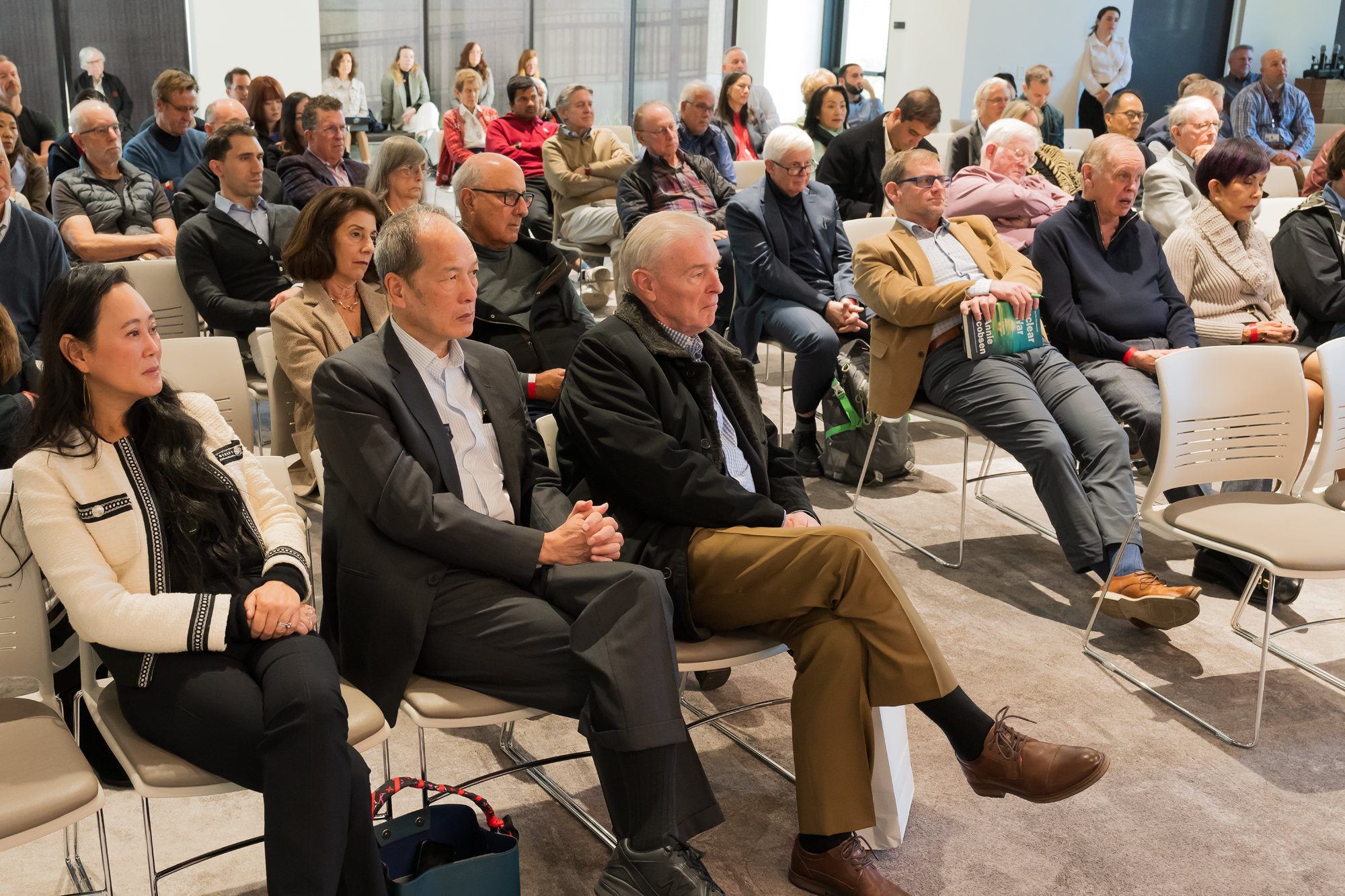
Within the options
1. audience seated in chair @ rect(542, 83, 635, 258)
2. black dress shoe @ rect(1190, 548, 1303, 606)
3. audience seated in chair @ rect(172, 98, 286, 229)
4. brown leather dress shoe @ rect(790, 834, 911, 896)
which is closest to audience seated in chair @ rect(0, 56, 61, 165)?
audience seated in chair @ rect(172, 98, 286, 229)

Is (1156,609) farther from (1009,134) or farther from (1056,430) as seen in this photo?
(1009,134)

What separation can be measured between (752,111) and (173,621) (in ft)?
25.3

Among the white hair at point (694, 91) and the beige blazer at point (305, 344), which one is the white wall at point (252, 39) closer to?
the white hair at point (694, 91)

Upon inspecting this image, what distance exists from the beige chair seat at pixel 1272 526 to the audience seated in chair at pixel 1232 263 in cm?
103

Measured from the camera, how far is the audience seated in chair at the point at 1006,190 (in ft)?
16.6

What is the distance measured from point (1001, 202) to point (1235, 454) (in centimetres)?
220

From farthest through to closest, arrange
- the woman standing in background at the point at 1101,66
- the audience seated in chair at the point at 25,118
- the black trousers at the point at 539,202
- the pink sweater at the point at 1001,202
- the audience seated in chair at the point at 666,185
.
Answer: the woman standing in background at the point at 1101,66 → the audience seated in chair at the point at 25,118 → the black trousers at the point at 539,202 → the audience seated in chair at the point at 666,185 → the pink sweater at the point at 1001,202

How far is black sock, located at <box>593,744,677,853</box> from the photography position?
1.96 meters

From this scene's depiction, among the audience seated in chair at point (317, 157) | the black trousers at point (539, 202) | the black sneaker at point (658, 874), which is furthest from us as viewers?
the black trousers at point (539, 202)

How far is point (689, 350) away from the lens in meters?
2.58

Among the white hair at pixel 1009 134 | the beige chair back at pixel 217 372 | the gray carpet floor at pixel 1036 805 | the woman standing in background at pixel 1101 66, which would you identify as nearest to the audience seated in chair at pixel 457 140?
the white hair at pixel 1009 134

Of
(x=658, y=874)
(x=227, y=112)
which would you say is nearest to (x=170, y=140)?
(x=227, y=112)

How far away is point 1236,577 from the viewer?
3.68 m

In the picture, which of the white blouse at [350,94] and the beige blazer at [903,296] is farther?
the white blouse at [350,94]
